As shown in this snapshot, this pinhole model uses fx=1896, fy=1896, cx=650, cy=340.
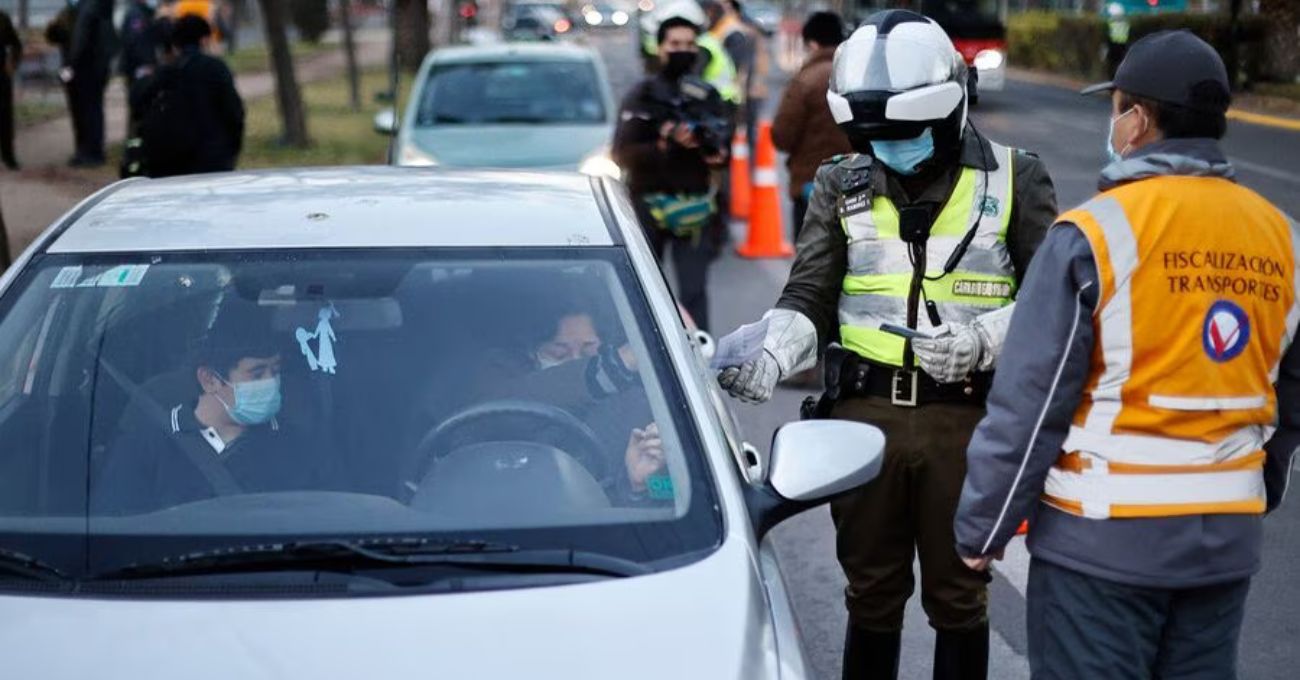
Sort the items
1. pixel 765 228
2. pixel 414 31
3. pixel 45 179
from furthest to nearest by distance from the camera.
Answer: pixel 414 31 < pixel 45 179 < pixel 765 228

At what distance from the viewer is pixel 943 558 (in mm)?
4273

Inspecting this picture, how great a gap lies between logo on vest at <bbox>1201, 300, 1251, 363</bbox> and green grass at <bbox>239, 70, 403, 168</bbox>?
17.1 meters

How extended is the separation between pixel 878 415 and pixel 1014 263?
0.46m

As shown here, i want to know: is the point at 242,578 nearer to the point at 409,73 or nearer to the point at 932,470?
the point at 932,470

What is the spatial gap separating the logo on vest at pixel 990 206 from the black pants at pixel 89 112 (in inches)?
602

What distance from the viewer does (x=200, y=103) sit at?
10445 millimetres

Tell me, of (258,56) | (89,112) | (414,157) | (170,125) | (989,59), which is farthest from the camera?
(258,56)

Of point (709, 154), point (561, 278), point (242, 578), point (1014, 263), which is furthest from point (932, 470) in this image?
point (709, 154)

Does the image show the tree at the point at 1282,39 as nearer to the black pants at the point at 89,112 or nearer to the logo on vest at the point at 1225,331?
the black pants at the point at 89,112

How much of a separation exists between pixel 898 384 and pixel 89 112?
1581 centimetres

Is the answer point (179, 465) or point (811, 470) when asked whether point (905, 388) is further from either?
point (179, 465)

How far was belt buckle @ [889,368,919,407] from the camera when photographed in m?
4.21

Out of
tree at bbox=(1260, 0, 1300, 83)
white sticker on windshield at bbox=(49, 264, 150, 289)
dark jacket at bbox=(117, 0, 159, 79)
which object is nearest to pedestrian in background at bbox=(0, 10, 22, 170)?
dark jacket at bbox=(117, 0, 159, 79)

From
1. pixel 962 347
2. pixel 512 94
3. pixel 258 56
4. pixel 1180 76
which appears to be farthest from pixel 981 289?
pixel 258 56
